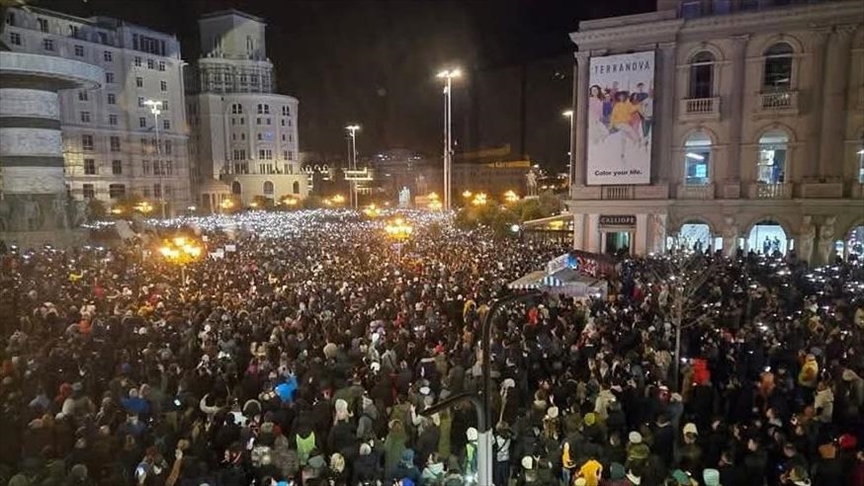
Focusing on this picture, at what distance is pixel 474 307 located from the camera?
15250 millimetres

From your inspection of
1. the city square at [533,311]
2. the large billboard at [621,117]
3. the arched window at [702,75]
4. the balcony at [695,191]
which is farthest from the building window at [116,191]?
the arched window at [702,75]

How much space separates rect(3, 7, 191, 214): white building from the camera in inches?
2309

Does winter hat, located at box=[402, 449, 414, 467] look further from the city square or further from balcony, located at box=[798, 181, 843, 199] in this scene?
balcony, located at box=[798, 181, 843, 199]

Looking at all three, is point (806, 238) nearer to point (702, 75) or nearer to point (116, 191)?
point (702, 75)

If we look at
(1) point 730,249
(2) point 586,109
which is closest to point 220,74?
(2) point 586,109

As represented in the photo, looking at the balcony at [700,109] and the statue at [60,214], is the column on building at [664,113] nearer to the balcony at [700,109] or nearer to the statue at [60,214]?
the balcony at [700,109]

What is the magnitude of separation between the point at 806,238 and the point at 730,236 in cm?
294

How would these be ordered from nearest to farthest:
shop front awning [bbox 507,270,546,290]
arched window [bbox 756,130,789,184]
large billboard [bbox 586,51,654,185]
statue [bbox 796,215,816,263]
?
shop front awning [bbox 507,270,546,290], statue [bbox 796,215,816,263], arched window [bbox 756,130,789,184], large billboard [bbox 586,51,654,185]

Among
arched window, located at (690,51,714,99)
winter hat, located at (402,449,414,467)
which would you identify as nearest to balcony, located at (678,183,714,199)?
arched window, located at (690,51,714,99)

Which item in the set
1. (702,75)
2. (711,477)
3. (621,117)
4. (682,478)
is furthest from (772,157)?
(682,478)

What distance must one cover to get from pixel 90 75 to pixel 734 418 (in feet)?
131

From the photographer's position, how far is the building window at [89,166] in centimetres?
6097

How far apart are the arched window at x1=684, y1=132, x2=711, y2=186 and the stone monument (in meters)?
33.4

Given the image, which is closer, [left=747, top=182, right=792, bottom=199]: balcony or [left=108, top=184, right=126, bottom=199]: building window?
[left=747, top=182, right=792, bottom=199]: balcony
